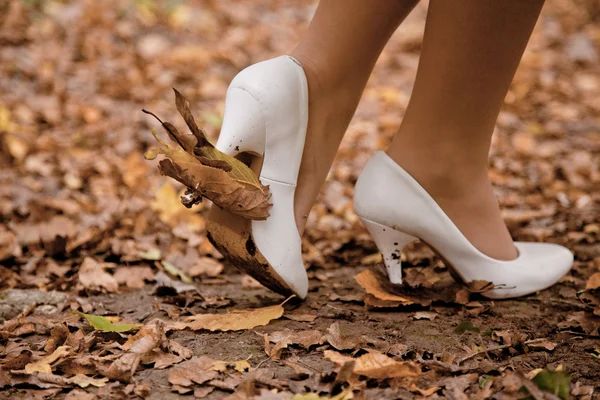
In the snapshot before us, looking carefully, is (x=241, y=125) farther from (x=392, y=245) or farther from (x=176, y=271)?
(x=176, y=271)

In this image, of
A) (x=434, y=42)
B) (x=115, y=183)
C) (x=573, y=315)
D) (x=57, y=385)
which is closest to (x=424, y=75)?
(x=434, y=42)

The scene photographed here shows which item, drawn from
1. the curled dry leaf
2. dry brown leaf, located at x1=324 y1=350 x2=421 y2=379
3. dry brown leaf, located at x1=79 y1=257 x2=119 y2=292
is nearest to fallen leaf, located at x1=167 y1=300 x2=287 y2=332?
dry brown leaf, located at x1=324 y1=350 x2=421 y2=379

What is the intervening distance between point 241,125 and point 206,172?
140mm

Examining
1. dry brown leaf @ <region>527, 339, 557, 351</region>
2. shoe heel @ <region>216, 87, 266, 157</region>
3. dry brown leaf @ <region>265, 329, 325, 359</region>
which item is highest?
shoe heel @ <region>216, 87, 266, 157</region>

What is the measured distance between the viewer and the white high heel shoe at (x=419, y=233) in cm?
146

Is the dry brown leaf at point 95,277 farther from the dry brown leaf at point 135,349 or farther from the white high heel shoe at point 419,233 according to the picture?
the white high heel shoe at point 419,233

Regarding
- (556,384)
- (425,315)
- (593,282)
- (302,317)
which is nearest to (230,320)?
(302,317)

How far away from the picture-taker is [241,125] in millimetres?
1281

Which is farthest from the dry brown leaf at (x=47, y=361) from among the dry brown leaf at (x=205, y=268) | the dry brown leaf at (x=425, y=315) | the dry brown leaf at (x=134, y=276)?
the dry brown leaf at (x=425, y=315)

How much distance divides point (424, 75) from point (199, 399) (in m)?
0.82

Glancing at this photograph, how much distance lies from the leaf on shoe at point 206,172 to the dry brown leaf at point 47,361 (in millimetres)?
365

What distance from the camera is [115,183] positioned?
2559mm

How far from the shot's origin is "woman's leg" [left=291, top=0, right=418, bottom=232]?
4.40 ft

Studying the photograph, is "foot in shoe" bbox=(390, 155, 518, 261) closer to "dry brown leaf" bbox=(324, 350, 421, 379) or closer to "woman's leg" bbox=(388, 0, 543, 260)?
"woman's leg" bbox=(388, 0, 543, 260)
